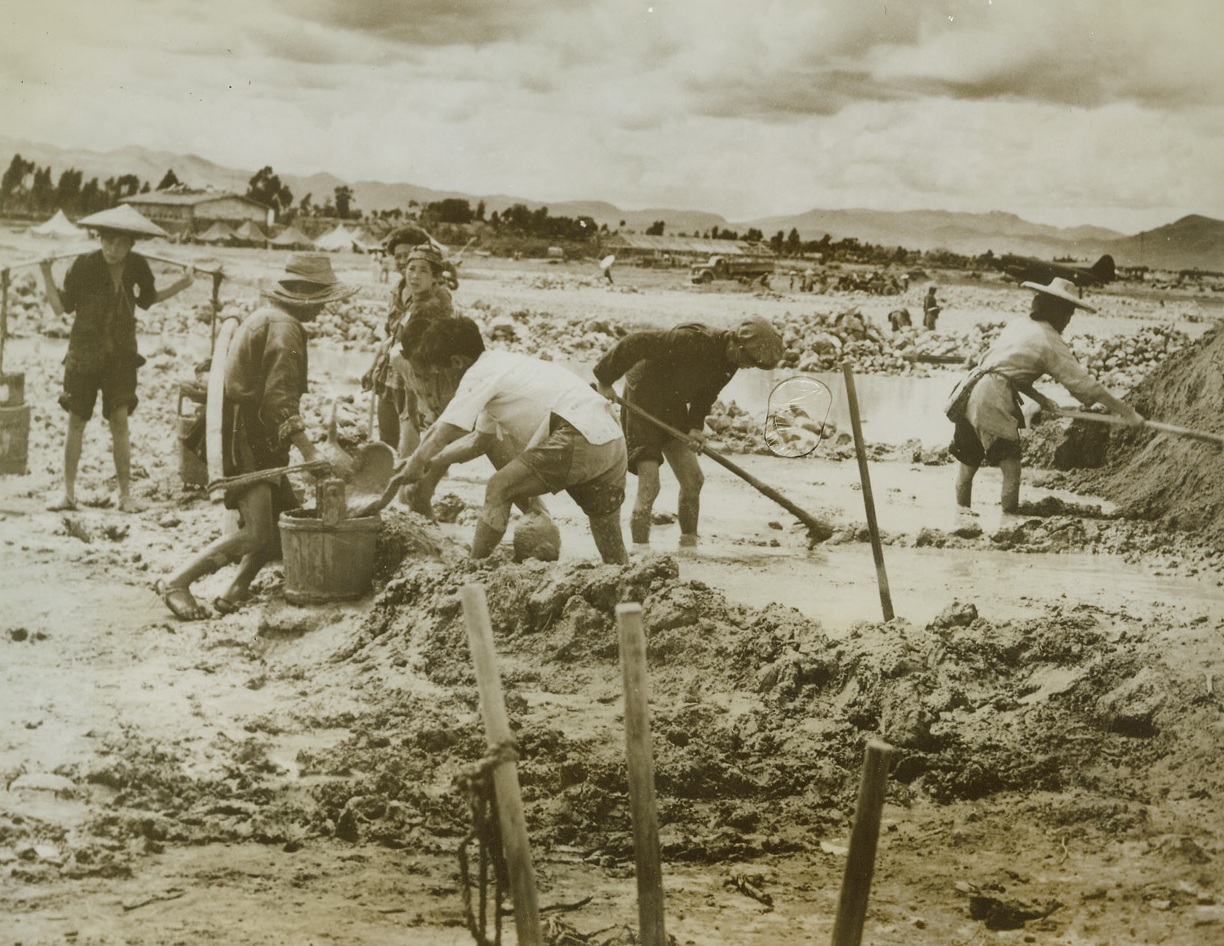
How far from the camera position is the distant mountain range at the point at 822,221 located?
6.42 m

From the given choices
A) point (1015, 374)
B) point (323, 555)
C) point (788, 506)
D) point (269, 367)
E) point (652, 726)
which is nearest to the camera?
point (652, 726)

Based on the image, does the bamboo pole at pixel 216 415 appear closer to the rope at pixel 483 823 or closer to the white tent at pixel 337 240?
the white tent at pixel 337 240

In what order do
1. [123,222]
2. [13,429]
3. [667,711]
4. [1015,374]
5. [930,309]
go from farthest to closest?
[930,309], [13,429], [1015,374], [123,222], [667,711]

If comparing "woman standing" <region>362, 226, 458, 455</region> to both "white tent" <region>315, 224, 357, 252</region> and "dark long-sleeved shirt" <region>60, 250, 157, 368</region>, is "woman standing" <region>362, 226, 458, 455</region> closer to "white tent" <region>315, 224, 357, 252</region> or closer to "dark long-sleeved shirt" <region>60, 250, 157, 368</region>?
"white tent" <region>315, 224, 357, 252</region>

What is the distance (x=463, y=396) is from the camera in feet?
20.0

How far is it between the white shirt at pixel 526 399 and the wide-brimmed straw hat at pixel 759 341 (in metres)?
0.97

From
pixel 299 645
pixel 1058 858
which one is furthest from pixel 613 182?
pixel 1058 858

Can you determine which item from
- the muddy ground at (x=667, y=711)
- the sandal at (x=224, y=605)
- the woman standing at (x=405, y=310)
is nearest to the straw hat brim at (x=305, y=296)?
the muddy ground at (x=667, y=711)

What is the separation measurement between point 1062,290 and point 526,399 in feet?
9.00

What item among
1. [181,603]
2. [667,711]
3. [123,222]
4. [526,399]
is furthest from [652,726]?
[123,222]

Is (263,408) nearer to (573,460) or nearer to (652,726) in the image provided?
(573,460)

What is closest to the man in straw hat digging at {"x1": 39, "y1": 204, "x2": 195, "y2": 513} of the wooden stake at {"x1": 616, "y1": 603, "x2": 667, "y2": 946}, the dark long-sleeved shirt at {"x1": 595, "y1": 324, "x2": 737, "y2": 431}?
the dark long-sleeved shirt at {"x1": 595, "y1": 324, "x2": 737, "y2": 431}

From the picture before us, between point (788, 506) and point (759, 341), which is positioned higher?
point (759, 341)

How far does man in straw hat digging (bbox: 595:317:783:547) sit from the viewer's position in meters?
6.72
